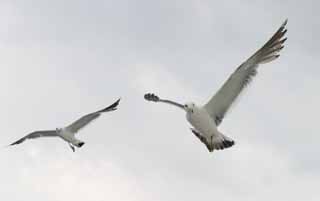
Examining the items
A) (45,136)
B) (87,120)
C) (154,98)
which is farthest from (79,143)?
(154,98)

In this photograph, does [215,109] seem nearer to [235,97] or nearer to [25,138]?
[235,97]

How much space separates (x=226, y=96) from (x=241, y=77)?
0.99 meters

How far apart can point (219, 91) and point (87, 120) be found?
1348 centimetres

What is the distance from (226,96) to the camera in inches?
1026

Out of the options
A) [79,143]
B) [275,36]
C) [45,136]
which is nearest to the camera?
[275,36]

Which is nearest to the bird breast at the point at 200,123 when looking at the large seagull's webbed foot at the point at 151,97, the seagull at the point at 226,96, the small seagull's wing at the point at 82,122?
the seagull at the point at 226,96

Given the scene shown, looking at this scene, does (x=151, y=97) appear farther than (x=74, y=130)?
No

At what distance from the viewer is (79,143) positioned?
37219 millimetres

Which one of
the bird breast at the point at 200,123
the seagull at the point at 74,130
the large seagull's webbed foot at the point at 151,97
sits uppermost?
the large seagull's webbed foot at the point at 151,97

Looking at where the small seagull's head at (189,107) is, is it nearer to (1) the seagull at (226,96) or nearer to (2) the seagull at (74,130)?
(1) the seagull at (226,96)

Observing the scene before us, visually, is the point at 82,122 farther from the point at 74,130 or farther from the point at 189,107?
the point at 189,107

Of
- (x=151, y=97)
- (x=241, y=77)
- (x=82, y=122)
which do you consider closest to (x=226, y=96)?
(x=241, y=77)

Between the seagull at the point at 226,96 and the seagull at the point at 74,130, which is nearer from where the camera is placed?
the seagull at the point at 226,96

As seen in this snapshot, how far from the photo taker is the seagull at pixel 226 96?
24.6 metres
